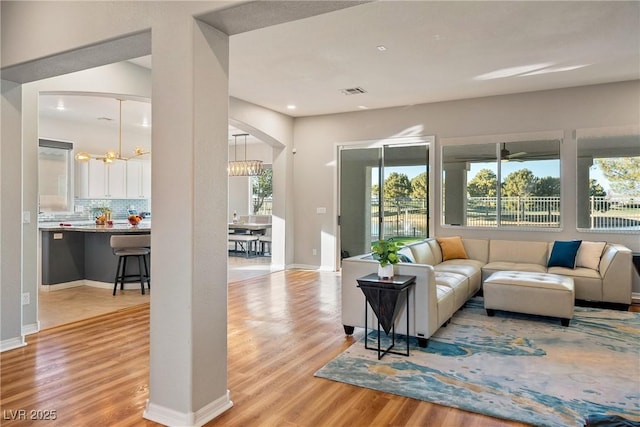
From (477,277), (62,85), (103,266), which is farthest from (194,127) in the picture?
(103,266)

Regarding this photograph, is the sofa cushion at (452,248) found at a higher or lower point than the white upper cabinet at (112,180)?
lower

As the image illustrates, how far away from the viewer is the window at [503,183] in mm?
6309

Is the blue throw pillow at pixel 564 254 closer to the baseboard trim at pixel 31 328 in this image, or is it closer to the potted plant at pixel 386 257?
the potted plant at pixel 386 257

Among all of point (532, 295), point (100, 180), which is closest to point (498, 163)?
point (532, 295)

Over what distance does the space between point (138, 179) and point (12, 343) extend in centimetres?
666

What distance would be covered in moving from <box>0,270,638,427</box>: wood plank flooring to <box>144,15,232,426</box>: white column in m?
0.25

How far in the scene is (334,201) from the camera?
8.03m

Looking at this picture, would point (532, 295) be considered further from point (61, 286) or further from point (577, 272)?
point (61, 286)

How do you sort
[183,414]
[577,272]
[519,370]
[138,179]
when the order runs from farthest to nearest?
[138,179] < [577,272] < [519,370] < [183,414]

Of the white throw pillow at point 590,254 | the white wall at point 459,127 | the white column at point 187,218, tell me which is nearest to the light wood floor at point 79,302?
the white wall at point 459,127

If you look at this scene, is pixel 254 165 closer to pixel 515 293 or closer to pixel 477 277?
pixel 477 277

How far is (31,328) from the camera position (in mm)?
4176

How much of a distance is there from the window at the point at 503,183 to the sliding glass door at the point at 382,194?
1.53 feet

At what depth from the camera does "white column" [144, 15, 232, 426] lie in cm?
244
